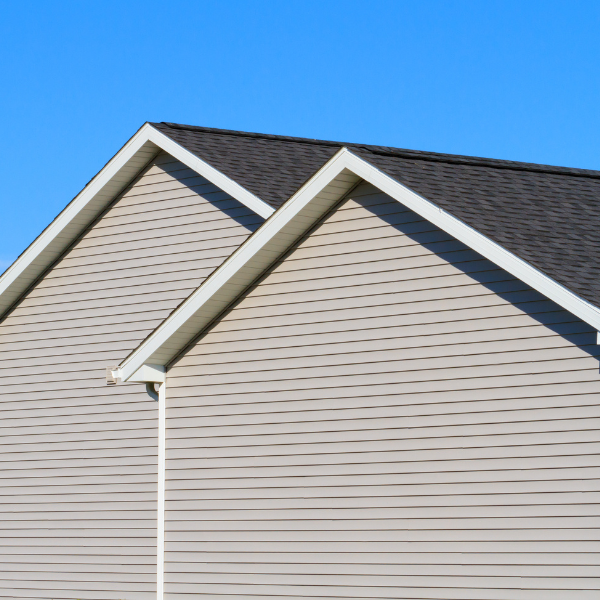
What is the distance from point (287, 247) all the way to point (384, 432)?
2.49m

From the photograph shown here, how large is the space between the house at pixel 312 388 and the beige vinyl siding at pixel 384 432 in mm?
22

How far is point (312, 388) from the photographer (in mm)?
11320

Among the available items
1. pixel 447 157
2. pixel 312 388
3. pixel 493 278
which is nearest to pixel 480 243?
pixel 493 278

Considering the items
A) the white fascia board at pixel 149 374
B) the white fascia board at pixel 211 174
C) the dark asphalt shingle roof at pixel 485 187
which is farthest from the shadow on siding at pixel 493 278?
the white fascia board at pixel 149 374

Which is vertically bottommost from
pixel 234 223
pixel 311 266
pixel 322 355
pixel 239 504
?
pixel 239 504

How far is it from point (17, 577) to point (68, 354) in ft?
11.0

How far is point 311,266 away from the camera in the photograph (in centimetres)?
1148

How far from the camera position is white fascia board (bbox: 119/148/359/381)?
35.7ft

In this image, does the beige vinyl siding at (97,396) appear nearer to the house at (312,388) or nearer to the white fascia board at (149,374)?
the house at (312,388)

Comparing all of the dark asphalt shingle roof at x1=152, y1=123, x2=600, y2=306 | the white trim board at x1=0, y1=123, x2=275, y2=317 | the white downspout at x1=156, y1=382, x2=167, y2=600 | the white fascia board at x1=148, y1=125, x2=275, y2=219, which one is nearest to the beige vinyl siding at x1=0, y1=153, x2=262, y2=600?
the white trim board at x1=0, y1=123, x2=275, y2=317

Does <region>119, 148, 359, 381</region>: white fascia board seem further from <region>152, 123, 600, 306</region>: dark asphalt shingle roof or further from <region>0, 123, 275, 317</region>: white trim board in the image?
<region>0, 123, 275, 317</region>: white trim board

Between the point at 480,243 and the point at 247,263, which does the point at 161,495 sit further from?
the point at 480,243

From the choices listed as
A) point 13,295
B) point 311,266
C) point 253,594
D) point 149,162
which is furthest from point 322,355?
point 13,295

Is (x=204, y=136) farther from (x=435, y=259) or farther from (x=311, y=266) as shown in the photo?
(x=435, y=259)
